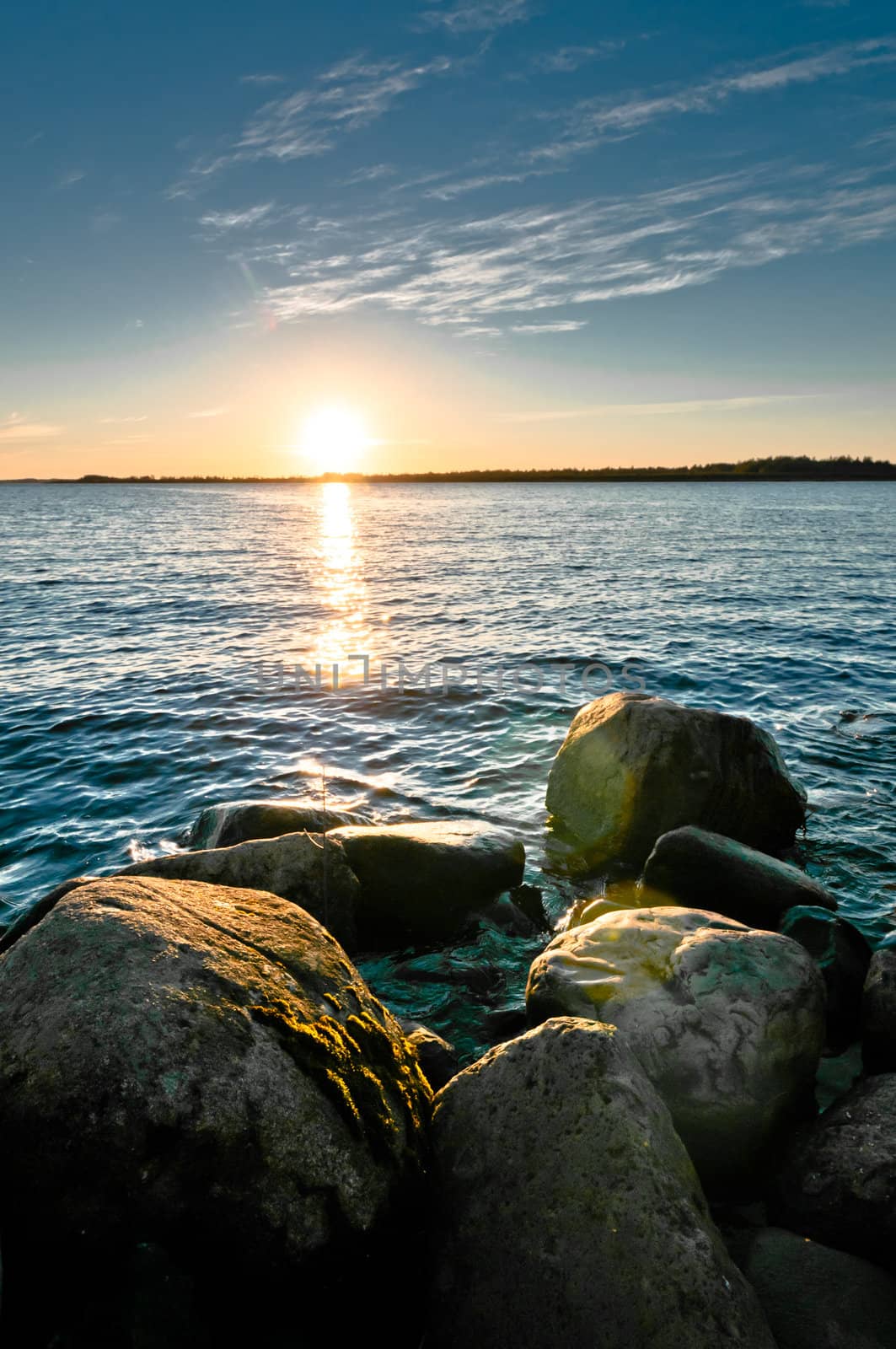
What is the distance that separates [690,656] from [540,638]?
4.32m

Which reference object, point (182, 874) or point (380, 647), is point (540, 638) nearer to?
point (380, 647)

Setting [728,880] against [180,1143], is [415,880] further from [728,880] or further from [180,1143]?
[180,1143]

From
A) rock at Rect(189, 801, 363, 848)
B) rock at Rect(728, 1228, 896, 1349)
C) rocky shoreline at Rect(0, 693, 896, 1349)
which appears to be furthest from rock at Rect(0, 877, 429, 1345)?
rock at Rect(189, 801, 363, 848)

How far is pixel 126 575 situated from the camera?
36031 millimetres

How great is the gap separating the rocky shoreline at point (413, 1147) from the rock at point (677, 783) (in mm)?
3627

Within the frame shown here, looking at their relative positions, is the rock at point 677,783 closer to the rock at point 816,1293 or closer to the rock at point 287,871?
the rock at point 287,871

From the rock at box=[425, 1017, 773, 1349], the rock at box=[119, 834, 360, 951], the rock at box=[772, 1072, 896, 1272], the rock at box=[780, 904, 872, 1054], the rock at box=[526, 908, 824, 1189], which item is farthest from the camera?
the rock at box=[119, 834, 360, 951]

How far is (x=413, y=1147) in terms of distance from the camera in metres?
3.98

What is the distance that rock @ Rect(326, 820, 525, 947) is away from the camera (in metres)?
7.81

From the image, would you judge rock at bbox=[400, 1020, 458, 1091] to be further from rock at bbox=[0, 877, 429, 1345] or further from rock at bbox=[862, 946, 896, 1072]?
rock at bbox=[862, 946, 896, 1072]

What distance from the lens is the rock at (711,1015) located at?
4.82 meters

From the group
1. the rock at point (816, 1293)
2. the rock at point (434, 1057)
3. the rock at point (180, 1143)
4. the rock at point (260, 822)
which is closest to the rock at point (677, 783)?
the rock at point (260, 822)

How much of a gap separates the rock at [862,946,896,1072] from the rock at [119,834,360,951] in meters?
4.48

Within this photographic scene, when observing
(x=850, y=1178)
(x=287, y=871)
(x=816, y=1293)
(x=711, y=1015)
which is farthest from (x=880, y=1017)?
(x=287, y=871)
